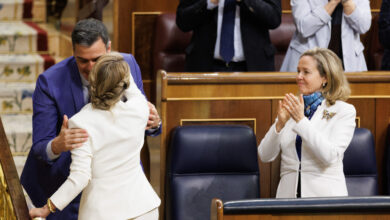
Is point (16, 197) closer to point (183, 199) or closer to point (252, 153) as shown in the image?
point (183, 199)

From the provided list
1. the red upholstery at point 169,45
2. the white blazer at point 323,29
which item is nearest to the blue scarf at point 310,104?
the white blazer at point 323,29

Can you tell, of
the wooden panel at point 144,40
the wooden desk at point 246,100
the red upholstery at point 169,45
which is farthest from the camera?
the wooden panel at point 144,40

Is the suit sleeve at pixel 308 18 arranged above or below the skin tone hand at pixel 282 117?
above

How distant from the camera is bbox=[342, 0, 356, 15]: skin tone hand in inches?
143

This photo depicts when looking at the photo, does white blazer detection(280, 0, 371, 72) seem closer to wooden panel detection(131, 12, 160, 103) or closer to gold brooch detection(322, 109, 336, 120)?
gold brooch detection(322, 109, 336, 120)

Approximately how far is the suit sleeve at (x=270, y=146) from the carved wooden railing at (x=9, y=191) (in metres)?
0.98

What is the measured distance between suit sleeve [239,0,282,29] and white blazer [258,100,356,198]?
0.78 meters

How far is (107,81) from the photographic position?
2.27 metres

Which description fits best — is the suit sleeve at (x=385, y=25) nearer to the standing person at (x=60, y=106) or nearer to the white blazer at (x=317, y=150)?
the white blazer at (x=317, y=150)

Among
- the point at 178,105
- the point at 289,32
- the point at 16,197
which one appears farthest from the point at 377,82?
the point at 16,197

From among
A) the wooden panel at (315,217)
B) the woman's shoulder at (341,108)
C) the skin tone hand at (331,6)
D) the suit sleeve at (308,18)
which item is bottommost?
the wooden panel at (315,217)

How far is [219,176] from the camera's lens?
10.3 ft

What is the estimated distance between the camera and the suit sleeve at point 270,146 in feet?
9.75

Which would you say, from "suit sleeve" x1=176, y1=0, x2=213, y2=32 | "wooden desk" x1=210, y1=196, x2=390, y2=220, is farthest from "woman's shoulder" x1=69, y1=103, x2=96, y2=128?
"suit sleeve" x1=176, y1=0, x2=213, y2=32
